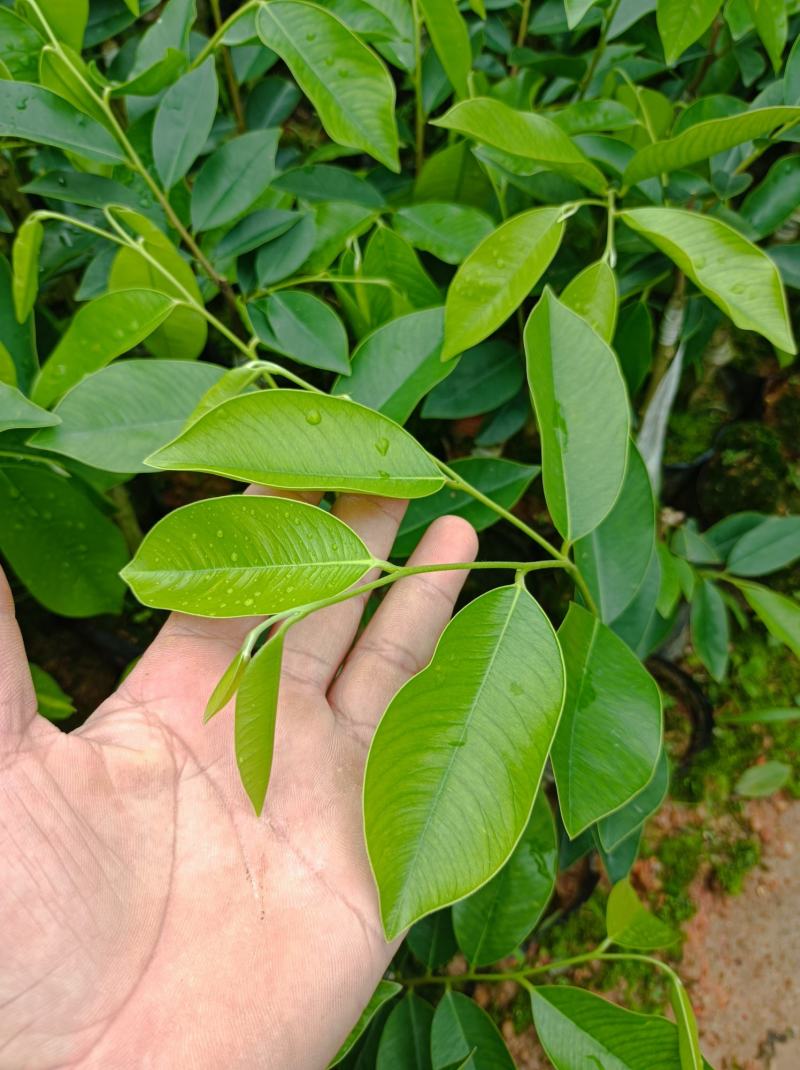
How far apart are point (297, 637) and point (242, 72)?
2.52 ft

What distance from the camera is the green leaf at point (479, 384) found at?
0.99 m

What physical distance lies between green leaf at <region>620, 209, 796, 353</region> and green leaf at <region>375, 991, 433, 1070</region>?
0.85 m

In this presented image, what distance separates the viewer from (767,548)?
46.0 inches

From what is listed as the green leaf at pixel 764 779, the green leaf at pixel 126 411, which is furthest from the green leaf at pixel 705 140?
the green leaf at pixel 764 779

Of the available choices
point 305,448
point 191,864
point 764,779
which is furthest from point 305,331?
point 764,779

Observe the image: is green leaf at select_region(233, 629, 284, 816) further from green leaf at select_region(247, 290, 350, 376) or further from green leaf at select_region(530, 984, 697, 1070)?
green leaf at select_region(530, 984, 697, 1070)

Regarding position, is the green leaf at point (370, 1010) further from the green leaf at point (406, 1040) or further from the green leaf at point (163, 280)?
the green leaf at point (163, 280)

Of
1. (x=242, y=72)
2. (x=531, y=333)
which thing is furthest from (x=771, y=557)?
(x=242, y=72)

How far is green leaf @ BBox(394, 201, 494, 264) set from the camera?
87 cm

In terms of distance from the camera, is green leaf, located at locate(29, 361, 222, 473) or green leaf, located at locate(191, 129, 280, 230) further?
green leaf, located at locate(191, 129, 280, 230)

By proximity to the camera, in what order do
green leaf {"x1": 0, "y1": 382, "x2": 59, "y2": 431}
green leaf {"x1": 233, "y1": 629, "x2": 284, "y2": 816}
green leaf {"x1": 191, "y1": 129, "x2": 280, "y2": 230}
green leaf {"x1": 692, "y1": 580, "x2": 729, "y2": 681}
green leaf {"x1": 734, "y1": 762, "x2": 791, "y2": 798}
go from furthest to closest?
green leaf {"x1": 734, "y1": 762, "x2": 791, "y2": 798}, green leaf {"x1": 692, "y1": 580, "x2": 729, "y2": 681}, green leaf {"x1": 191, "y1": 129, "x2": 280, "y2": 230}, green leaf {"x1": 0, "y1": 382, "x2": 59, "y2": 431}, green leaf {"x1": 233, "y1": 629, "x2": 284, "y2": 816}

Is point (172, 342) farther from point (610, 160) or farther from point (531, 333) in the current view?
point (610, 160)

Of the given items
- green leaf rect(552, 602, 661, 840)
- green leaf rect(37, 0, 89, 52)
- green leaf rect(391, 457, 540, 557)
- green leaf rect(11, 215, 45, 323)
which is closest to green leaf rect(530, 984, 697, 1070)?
green leaf rect(552, 602, 661, 840)

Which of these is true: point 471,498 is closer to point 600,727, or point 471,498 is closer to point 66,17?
point 600,727
